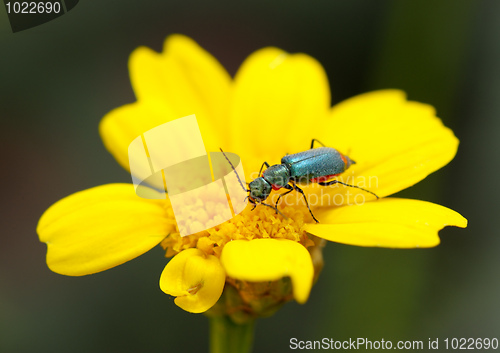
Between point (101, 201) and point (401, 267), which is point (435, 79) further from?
point (101, 201)

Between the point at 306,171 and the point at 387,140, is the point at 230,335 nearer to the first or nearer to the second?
the point at 306,171

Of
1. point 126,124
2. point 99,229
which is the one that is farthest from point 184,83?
point 99,229

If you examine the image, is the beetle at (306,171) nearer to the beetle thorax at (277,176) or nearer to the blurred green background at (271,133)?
the beetle thorax at (277,176)

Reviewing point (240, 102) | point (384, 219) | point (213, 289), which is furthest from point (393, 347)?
point (240, 102)

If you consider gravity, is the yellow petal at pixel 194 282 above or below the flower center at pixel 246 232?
below

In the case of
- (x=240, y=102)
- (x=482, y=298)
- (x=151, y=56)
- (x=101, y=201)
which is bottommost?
(x=482, y=298)

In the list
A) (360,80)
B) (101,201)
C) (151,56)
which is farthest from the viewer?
(360,80)

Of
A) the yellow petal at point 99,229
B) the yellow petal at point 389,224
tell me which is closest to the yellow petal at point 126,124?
the yellow petal at point 99,229
